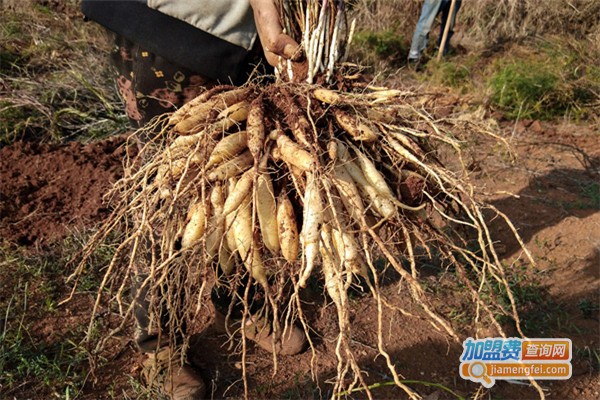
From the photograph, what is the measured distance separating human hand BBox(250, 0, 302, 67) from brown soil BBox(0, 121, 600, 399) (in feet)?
2.38

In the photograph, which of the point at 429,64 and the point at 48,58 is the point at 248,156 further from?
the point at 429,64

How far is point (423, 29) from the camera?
5.44 meters

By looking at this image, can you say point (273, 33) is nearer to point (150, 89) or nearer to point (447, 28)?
point (150, 89)

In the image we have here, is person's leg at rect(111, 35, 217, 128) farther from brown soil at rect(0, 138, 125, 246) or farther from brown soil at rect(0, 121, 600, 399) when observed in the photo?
brown soil at rect(0, 138, 125, 246)

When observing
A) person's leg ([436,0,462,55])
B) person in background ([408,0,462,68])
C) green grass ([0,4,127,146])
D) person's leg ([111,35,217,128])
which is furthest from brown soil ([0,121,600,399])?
person's leg ([436,0,462,55])

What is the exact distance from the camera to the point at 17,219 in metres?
2.79

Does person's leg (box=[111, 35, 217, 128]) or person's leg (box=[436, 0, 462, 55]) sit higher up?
person's leg (box=[436, 0, 462, 55])

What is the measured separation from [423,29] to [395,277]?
3.93 metres

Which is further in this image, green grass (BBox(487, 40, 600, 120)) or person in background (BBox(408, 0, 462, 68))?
person in background (BBox(408, 0, 462, 68))

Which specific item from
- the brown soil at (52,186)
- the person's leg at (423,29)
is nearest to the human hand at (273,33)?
the brown soil at (52,186)

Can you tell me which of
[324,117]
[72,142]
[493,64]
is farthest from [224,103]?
[493,64]

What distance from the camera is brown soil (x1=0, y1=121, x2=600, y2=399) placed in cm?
194

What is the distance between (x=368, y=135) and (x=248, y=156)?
1.17ft

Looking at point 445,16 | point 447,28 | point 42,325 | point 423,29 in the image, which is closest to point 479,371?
point 42,325
